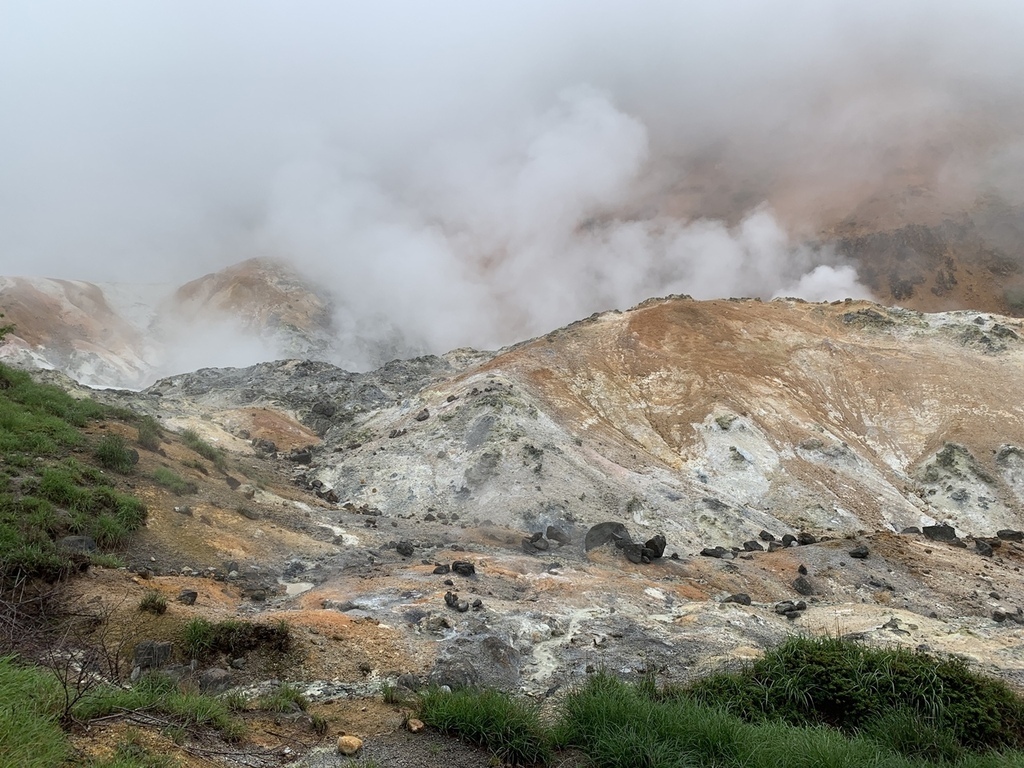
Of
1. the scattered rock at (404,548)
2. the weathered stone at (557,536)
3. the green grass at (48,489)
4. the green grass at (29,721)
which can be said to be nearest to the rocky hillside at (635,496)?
the scattered rock at (404,548)

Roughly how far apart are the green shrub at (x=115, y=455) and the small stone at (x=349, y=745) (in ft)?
44.2

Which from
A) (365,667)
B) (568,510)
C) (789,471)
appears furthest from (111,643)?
(789,471)

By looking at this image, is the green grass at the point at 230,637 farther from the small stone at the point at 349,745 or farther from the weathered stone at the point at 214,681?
the small stone at the point at 349,745

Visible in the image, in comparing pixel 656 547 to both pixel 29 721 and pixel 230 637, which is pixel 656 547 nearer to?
pixel 230 637

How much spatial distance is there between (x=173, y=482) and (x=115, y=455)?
1.65 m

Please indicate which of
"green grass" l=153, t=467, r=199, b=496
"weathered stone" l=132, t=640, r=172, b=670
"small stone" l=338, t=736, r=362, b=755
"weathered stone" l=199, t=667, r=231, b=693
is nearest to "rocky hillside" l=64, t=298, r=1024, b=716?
"green grass" l=153, t=467, r=199, b=496

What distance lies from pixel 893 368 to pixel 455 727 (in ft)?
149

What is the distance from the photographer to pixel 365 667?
9.45m

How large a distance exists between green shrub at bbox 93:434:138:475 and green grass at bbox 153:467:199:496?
0.71 metres

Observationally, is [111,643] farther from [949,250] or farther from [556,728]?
[949,250]

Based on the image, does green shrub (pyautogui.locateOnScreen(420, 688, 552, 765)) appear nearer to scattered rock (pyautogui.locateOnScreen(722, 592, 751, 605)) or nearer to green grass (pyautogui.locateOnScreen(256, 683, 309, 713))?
green grass (pyautogui.locateOnScreen(256, 683, 309, 713))

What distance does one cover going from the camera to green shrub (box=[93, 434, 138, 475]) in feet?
53.0

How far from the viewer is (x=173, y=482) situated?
1727cm

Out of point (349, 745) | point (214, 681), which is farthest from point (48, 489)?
point (349, 745)
